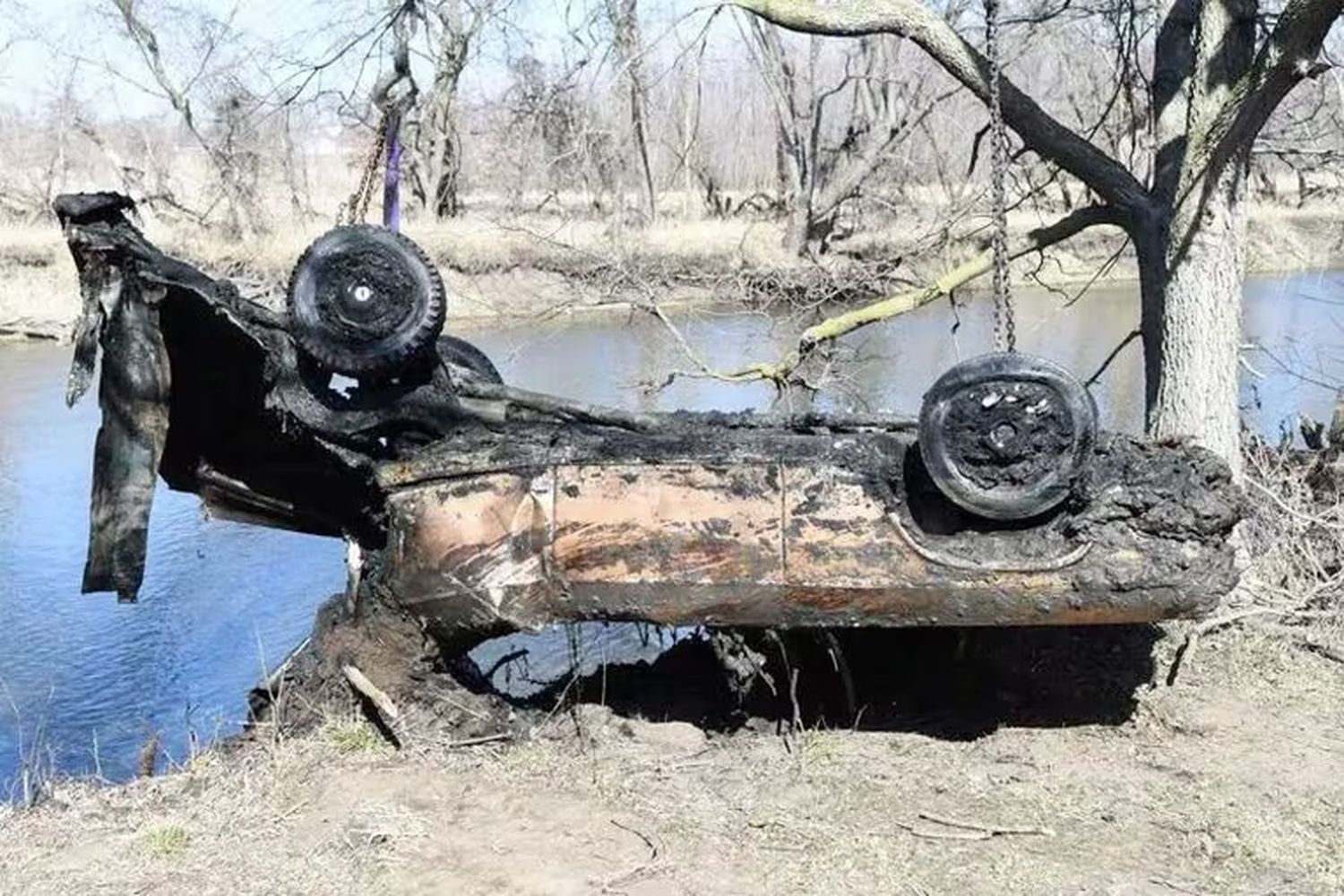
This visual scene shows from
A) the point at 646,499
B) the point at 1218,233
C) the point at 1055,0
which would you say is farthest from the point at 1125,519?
the point at 1055,0

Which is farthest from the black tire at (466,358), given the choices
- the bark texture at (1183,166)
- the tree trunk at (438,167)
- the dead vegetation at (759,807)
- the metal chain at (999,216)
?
the tree trunk at (438,167)

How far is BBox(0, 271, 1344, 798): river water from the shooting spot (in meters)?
8.58

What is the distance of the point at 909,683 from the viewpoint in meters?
6.51

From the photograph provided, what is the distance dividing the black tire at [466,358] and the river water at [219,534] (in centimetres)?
165

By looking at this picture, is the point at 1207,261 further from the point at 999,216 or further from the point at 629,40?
the point at 629,40

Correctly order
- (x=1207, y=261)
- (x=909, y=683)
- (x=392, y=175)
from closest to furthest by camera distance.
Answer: (x=909, y=683) < (x=1207, y=261) < (x=392, y=175)

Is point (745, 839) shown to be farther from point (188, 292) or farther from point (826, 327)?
point (826, 327)

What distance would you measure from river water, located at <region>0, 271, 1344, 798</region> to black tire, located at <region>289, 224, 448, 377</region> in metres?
1.90

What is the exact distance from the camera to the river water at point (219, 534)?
8.58m

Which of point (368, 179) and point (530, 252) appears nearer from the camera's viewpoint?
point (368, 179)

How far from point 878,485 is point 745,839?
1367 millimetres

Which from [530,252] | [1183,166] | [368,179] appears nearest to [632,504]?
[368,179]

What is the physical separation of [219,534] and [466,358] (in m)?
6.47

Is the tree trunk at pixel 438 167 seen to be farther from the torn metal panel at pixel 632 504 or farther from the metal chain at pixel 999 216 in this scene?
the metal chain at pixel 999 216
